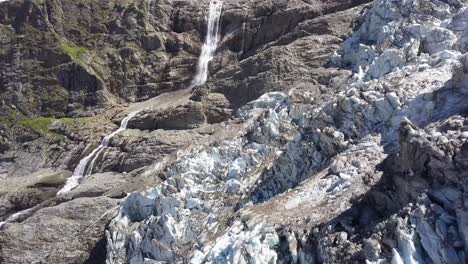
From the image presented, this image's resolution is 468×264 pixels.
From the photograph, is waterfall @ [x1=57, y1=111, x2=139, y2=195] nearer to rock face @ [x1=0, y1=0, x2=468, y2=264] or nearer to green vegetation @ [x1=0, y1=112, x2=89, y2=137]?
rock face @ [x1=0, y1=0, x2=468, y2=264]

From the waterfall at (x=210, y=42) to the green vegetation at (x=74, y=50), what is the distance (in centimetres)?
1470

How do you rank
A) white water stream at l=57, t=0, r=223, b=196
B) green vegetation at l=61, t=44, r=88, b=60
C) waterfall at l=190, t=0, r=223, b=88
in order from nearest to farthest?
white water stream at l=57, t=0, r=223, b=196
waterfall at l=190, t=0, r=223, b=88
green vegetation at l=61, t=44, r=88, b=60

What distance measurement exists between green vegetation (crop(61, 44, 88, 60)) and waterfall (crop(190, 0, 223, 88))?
14700mm

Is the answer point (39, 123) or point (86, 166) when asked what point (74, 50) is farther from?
point (86, 166)

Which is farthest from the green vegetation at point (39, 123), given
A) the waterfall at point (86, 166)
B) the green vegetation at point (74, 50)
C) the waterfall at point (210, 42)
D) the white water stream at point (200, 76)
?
the waterfall at point (210, 42)

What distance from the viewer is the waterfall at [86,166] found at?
53209 mm

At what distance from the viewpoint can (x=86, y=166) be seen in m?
56.7

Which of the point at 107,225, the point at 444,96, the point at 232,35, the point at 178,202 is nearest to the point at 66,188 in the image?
the point at 107,225

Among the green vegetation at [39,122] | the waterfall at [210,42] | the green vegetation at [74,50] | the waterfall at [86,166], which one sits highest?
the waterfall at [210,42]

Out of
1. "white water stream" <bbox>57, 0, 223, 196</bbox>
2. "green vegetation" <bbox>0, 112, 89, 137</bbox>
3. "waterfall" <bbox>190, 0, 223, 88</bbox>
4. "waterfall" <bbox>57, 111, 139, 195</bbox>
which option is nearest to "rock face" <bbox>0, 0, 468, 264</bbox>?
"green vegetation" <bbox>0, 112, 89, 137</bbox>

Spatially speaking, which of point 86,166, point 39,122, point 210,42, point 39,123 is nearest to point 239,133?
point 86,166

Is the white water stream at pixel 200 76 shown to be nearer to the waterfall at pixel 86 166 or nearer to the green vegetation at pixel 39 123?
the waterfall at pixel 86 166

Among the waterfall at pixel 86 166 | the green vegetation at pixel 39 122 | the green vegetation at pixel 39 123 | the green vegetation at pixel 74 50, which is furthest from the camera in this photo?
the green vegetation at pixel 74 50

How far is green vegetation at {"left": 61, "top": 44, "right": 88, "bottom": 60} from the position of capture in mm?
72625
